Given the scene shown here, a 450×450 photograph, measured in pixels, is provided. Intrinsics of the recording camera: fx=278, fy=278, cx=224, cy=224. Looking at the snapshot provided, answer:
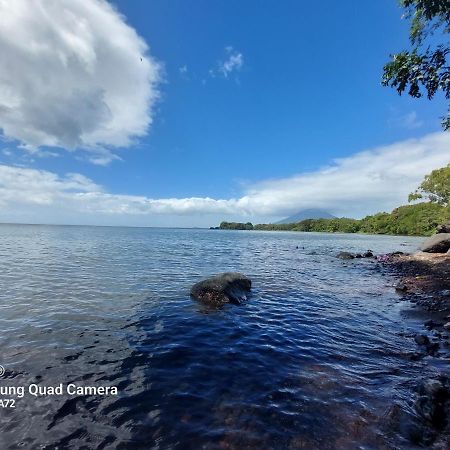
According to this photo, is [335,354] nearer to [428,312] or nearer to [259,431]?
[259,431]

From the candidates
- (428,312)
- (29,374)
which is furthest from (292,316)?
(29,374)

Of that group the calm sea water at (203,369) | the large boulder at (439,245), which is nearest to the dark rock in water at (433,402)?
the calm sea water at (203,369)

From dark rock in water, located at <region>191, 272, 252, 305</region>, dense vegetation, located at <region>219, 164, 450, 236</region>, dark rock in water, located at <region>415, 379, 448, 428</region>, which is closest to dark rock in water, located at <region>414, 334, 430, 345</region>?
dark rock in water, located at <region>415, 379, 448, 428</region>

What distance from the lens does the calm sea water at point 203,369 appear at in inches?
234

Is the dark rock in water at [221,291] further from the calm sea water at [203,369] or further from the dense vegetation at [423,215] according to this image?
the dense vegetation at [423,215]

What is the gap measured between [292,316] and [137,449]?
33.1 feet

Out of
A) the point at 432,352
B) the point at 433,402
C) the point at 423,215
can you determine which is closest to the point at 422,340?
the point at 432,352

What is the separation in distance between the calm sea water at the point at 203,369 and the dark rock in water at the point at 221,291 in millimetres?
721

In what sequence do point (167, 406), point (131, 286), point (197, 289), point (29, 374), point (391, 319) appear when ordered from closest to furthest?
point (167, 406) → point (29, 374) → point (391, 319) → point (197, 289) → point (131, 286)

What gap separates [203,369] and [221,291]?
25.7ft

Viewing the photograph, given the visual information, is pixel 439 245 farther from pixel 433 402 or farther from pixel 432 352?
pixel 433 402

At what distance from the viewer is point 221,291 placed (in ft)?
53.9

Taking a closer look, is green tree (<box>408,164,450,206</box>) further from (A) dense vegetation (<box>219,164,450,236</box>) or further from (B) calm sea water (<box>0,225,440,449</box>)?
(B) calm sea water (<box>0,225,440,449</box>)

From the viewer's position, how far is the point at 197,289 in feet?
55.8
